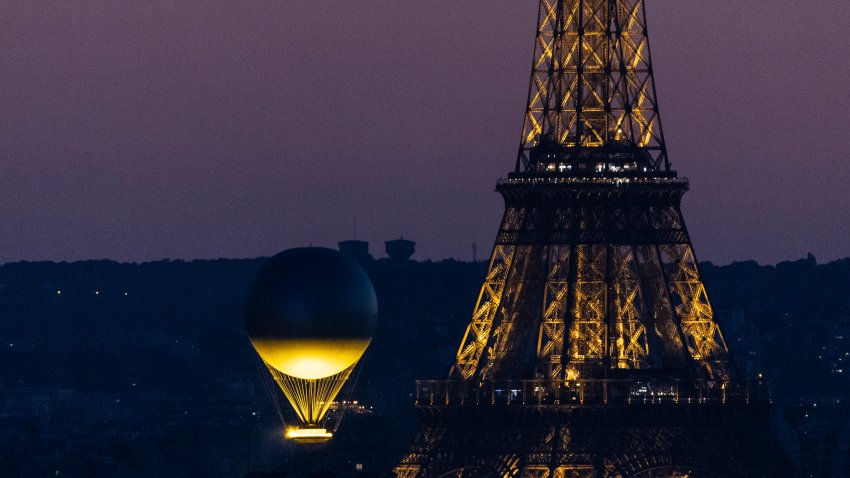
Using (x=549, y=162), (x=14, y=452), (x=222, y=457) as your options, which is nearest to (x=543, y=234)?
(x=549, y=162)

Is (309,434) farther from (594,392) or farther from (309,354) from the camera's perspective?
(594,392)

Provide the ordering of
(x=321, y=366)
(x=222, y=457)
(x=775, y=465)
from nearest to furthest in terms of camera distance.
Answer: (x=321, y=366) → (x=775, y=465) → (x=222, y=457)

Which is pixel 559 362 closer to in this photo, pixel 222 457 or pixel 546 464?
pixel 546 464

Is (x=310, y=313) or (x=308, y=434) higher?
(x=310, y=313)

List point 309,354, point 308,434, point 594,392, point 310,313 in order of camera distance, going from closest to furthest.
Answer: point 310,313
point 309,354
point 308,434
point 594,392

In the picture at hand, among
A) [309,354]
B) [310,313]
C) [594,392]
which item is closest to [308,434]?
[309,354]

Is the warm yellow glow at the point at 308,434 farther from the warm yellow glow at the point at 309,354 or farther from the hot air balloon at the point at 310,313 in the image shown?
the warm yellow glow at the point at 309,354
